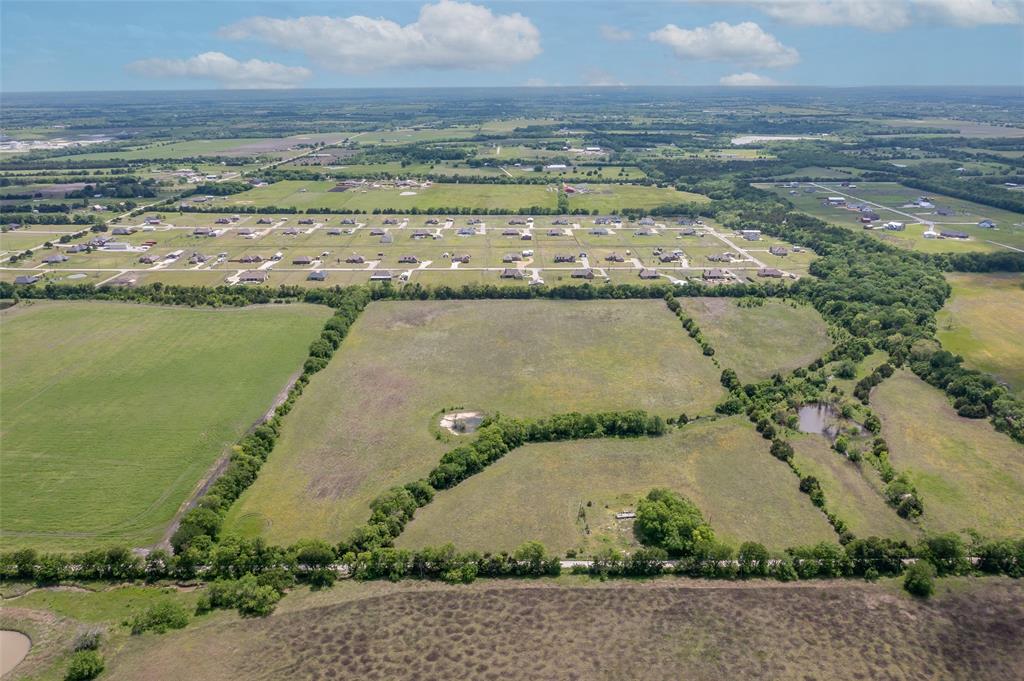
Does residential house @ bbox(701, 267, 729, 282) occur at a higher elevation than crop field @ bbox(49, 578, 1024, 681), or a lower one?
higher

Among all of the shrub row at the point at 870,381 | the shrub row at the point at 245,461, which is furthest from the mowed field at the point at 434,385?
the shrub row at the point at 870,381

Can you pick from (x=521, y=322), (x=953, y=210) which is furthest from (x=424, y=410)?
(x=953, y=210)

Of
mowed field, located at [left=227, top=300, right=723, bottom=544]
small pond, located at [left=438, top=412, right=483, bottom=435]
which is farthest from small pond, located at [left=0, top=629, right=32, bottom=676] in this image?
small pond, located at [left=438, top=412, right=483, bottom=435]

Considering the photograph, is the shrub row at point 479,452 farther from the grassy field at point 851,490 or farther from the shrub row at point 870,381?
the shrub row at point 870,381

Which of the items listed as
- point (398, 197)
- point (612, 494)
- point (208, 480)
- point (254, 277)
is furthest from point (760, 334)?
point (398, 197)

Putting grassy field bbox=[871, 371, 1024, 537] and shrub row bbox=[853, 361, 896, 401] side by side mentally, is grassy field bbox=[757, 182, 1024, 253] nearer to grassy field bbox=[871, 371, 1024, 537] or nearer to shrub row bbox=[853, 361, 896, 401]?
shrub row bbox=[853, 361, 896, 401]

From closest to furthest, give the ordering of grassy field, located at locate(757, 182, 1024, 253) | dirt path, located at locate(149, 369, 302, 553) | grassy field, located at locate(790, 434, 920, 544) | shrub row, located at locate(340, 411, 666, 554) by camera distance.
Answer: shrub row, located at locate(340, 411, 666, 554)
dirt path, located at locate(149, 369, 302, 553)
grassy field, located at locate(790, 434, 920, 544)
grassy field, located at locate(757, 182, 1024, 253)

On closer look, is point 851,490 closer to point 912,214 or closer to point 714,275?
point 714,275
